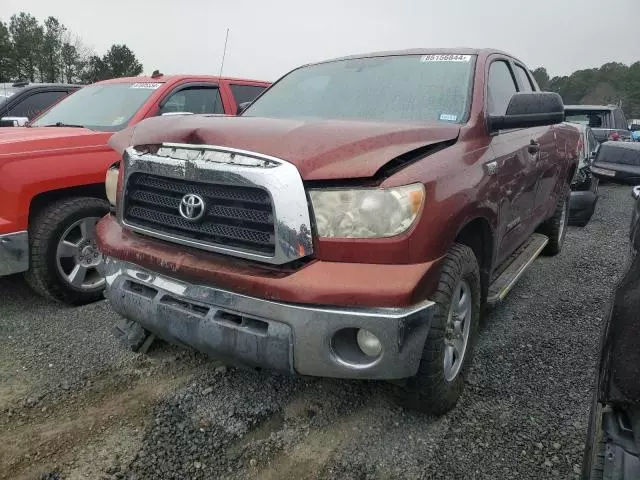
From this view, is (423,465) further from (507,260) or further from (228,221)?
(507,260)

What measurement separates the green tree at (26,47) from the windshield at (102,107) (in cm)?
5643

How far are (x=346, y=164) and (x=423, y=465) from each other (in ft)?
4.39

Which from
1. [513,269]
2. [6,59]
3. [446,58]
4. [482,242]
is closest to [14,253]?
[482,242]

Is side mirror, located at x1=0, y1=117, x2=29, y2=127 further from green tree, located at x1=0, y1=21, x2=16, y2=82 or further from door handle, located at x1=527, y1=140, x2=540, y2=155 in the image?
green tree, located at x1=0, y1=21, x2=16, y2=82

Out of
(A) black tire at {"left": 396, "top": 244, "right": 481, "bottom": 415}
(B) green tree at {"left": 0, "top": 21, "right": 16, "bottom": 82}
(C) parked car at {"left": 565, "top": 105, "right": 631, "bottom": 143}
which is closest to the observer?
(A) black tire at {"left": 396, "top": 244, "right": 481, "bottom": 415}

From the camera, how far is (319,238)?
2.09m

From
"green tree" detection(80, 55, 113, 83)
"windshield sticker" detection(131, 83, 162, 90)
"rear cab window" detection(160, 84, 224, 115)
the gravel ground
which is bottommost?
the gravel ground

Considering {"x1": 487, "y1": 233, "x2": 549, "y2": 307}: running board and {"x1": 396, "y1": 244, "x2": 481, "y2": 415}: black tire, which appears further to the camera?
{"x1": 487, "y1": 233, "x2": 549, "y2": 307}: running board

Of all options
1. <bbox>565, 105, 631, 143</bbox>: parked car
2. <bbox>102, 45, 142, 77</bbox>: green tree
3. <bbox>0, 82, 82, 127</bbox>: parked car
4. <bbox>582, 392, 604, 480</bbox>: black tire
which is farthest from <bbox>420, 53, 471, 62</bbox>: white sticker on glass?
<bbox>102, 45, 142, 77</bbox>: green tree

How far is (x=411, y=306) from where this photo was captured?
2.04 meters

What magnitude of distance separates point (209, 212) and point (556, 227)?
4197 mm

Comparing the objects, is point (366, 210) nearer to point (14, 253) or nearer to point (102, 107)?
point (14, 253)

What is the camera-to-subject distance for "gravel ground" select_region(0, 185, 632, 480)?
2.24 meters

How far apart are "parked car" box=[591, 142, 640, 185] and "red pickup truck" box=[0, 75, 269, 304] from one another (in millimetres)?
3489
